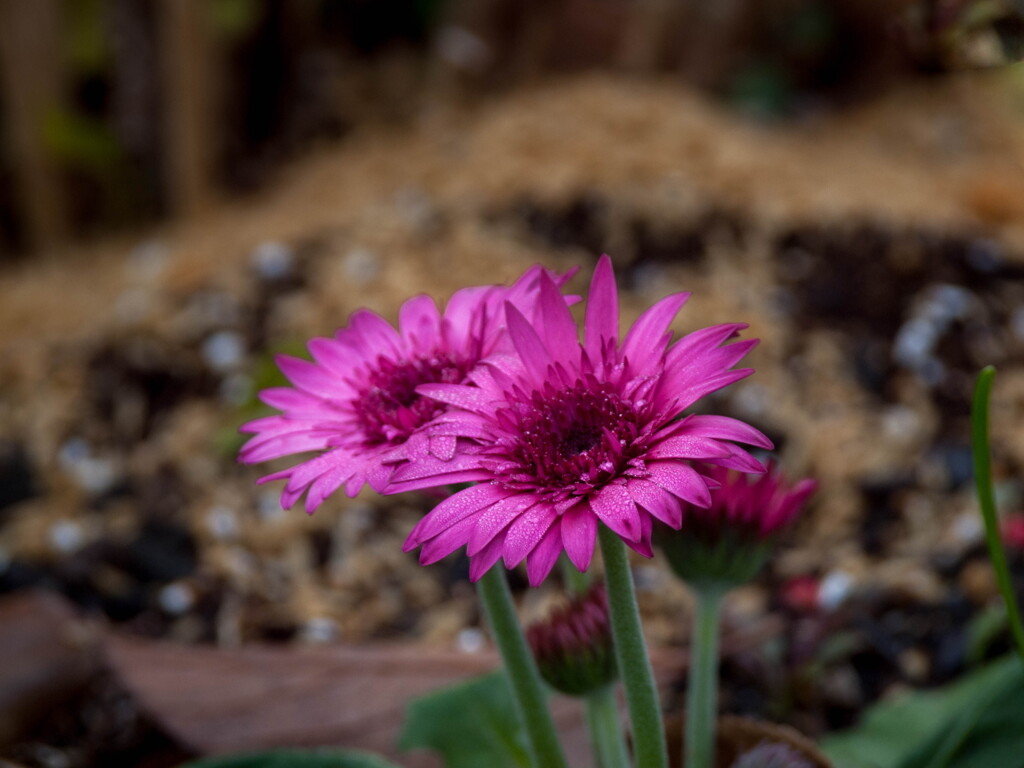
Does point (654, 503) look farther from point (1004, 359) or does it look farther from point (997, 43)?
point (1004, 359)

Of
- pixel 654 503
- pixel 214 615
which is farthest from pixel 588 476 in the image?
pixel 214 615

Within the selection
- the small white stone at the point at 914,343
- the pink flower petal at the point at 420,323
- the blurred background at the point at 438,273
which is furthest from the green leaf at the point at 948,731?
the small white stone at the point at 914,343

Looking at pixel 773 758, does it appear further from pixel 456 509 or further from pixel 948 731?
pixel 456 509

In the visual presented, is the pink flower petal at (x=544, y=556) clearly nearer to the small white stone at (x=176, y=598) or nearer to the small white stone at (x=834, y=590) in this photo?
the small white stone at (x=834, y=590)

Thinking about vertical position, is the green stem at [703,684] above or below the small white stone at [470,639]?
above

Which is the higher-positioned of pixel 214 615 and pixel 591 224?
pixel 591 224

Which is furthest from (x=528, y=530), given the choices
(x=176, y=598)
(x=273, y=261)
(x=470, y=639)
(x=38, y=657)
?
(x=273, y=261)
